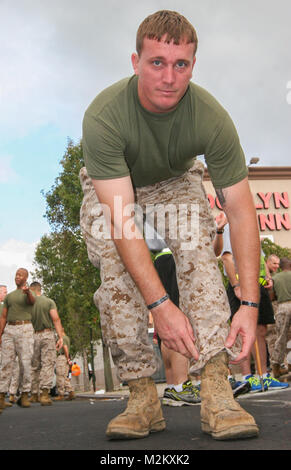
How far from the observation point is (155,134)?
2.53m

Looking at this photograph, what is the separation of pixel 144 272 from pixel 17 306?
269 inches

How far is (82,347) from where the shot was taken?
32.2m

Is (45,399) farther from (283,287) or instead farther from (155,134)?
(155,134)

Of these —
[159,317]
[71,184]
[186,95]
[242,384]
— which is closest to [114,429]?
[159,317]

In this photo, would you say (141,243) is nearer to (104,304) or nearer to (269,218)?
(104,304)

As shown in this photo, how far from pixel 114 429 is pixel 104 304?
60 cm

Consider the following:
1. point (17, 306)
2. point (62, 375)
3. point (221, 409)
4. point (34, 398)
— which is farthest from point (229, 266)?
point (62, 375)

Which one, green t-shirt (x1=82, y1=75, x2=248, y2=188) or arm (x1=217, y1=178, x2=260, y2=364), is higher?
green t-shirt (x1=82, y1=75, x2=248, y2=188)

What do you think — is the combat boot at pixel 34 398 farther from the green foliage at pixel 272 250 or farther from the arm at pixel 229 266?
the green foliage at pixel 272 250

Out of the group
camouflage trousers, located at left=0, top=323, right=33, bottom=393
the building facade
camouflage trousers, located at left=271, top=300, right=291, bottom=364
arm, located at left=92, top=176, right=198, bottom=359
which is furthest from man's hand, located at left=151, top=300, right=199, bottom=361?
the building facade

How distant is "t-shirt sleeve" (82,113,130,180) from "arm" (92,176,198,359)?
4 centimetres

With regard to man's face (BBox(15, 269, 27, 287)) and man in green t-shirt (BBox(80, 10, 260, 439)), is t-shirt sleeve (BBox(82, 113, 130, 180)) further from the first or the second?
man's face (BBox(15, 269, 27, 287))

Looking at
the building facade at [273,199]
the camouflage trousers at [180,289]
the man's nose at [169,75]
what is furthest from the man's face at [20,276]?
the building facade at [273,199]

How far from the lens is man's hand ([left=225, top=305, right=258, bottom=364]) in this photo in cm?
233
